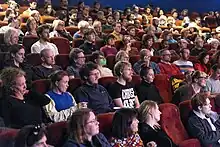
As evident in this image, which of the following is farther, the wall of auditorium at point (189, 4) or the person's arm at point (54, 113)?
the wall of auditorium at point (189, 4)

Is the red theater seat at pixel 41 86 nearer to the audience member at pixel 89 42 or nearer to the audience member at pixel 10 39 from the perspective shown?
the audience member at pixel 10 39

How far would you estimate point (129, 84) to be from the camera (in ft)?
8.45

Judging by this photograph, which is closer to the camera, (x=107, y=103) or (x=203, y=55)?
(x=107, y=103)

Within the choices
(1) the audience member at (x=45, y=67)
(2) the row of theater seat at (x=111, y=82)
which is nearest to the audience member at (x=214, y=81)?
(2) the row of theater seat at (x=111, y=82)

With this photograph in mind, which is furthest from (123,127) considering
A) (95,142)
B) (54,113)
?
(54,113)

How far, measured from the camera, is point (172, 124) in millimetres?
2275

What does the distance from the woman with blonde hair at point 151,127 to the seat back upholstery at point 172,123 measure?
Answer: 15 centimetres

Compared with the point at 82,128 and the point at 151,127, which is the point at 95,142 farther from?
the point at 151,127

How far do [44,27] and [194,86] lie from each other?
1.11 m

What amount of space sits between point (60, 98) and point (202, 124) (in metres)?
0.76

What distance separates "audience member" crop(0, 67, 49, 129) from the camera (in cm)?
184

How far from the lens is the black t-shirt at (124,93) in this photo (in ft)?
8.15

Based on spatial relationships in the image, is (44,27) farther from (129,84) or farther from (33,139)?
(33,139)

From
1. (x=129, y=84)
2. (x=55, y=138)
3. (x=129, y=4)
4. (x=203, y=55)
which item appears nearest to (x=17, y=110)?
(x=55, y=138)
